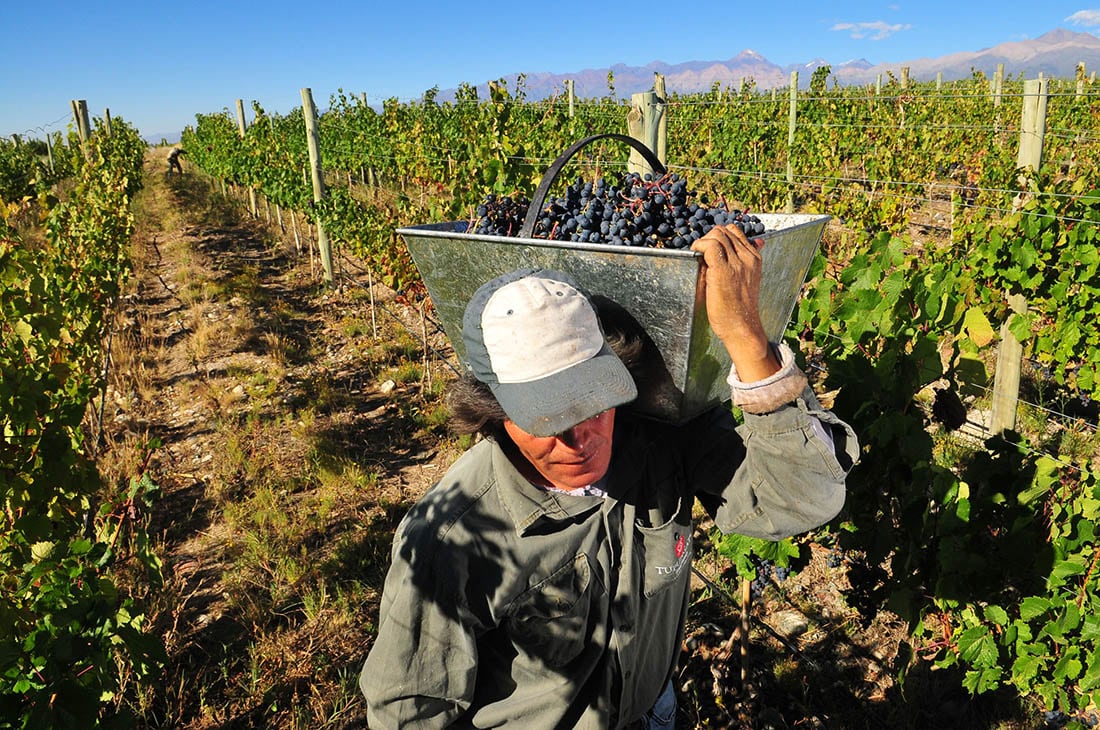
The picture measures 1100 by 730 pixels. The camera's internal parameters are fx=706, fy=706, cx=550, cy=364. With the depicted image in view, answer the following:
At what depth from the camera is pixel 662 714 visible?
6.66 feet

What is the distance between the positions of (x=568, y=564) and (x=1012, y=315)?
4.11m

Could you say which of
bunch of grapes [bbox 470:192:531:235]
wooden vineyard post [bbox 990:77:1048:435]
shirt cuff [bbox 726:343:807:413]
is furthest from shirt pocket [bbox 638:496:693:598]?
wooden vineyard post [bbox 990:77:1048:435]

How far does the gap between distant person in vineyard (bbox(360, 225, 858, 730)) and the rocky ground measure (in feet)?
4.30

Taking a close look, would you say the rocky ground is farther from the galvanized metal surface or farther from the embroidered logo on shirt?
the galvanized metal surface

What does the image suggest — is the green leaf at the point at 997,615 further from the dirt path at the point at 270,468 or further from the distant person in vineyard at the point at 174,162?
the distant person in vineyard at the point at 174,162

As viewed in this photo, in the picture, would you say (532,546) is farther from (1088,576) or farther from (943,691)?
(943,691)

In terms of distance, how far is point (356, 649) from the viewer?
11.0 ft

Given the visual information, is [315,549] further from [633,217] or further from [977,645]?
[633,217]

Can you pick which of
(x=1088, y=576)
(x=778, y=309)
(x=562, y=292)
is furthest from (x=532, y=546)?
(x=1088, y=576)

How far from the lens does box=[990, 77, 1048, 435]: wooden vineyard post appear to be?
4535 millimetres

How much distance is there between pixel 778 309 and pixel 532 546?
698mm

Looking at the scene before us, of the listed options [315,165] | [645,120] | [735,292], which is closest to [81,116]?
[315,165]

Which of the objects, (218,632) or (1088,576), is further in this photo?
(218,632)

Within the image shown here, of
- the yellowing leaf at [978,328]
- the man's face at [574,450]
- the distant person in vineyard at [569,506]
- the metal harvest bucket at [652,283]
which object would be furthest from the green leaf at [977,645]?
the man's face at [574,450]
